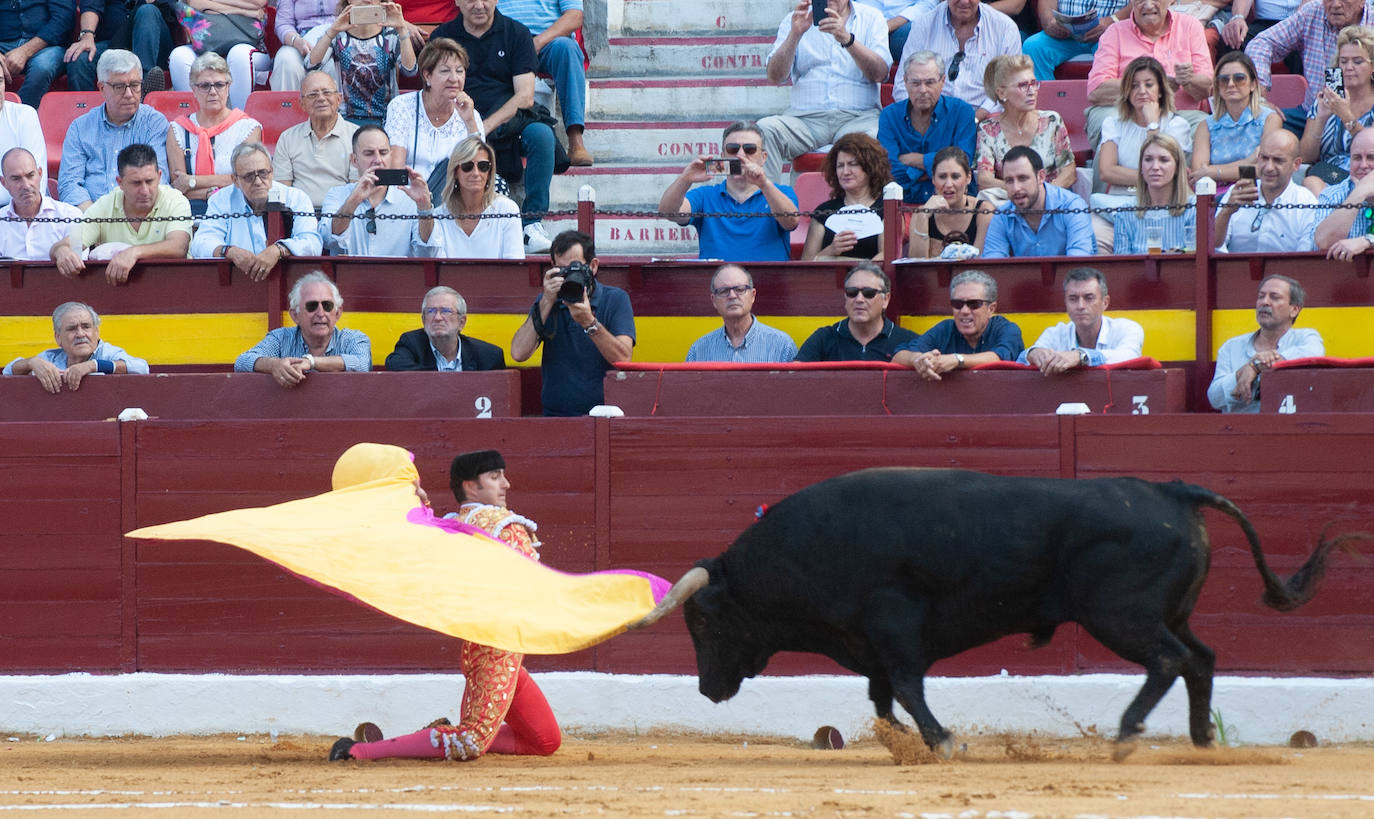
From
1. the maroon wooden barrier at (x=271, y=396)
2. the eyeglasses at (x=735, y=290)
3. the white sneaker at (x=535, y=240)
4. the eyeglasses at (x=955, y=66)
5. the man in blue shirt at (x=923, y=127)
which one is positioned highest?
the eyeglasses at (x=955, y=66)

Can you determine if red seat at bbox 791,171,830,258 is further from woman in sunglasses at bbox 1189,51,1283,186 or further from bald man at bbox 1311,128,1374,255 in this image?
bald man at bbox 1311,128,1374,255

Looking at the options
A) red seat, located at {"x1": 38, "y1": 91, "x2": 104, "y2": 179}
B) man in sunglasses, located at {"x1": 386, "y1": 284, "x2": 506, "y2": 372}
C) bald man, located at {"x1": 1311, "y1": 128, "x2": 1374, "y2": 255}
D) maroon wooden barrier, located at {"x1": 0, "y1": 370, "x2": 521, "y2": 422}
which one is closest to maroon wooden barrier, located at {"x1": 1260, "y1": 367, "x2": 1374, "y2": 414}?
bald man, located at {"x1": 1311, "y1": 128, "x2": 1374, "y2": 255}

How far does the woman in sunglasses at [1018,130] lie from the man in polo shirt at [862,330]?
1.53 metres

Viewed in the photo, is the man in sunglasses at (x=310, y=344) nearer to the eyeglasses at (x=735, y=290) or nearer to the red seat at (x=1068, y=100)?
the eyeglasses at (x=735, y=290)

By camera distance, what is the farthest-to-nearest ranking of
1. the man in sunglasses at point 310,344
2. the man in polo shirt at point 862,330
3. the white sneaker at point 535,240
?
the white sneaker at point 535,240, the man in sunglasses at point 310,344, the man in polo shirt at point 862,330

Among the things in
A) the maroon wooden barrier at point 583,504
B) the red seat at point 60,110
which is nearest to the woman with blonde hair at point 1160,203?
the maroon wooden barrier at point 583,504

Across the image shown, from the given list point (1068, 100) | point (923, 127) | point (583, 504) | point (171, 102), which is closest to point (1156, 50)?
point (1068, 100)

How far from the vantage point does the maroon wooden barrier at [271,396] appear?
8.05m

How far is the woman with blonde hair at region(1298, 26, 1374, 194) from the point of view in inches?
361

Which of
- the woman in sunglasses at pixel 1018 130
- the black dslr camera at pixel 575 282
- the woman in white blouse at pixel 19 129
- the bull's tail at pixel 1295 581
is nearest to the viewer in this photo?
the bull's tail at pixel 1295 581

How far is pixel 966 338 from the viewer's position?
7887mm

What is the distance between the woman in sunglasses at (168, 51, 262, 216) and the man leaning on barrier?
182 inches

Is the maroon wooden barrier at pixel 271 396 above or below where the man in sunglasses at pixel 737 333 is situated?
below

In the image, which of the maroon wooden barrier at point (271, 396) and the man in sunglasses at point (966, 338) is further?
the maroon wooden barrier at point (271, 396)
